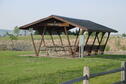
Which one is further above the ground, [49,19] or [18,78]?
[49,19]

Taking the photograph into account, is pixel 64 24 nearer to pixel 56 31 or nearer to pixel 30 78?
pixel 56 31

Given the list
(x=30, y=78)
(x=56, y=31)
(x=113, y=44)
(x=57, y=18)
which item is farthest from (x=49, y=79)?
(x=113, y=44)

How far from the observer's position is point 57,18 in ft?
81.9

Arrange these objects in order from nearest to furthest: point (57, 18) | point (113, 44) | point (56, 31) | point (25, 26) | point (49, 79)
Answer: point (49, 79)
point (57, 18)
point (25, 26)
point (56, 31)
point (113, 44)

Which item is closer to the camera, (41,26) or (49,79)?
(49,79)

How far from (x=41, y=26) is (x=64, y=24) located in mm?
3077

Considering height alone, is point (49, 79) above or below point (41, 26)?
below

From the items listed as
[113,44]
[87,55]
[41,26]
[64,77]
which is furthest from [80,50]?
[113,44]

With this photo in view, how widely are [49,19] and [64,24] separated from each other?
1427mm

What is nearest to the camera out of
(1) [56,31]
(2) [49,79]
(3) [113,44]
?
(2) [49,79]

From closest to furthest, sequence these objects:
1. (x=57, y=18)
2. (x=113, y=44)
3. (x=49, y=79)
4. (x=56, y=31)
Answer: (x=49, y=79), (x=57, y=18), (x=56, y=31), (x=113, y=44)

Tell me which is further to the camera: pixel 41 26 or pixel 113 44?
pixel 113 44

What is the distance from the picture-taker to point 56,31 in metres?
29.9

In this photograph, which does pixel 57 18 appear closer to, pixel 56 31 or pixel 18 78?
pixel 56 31
